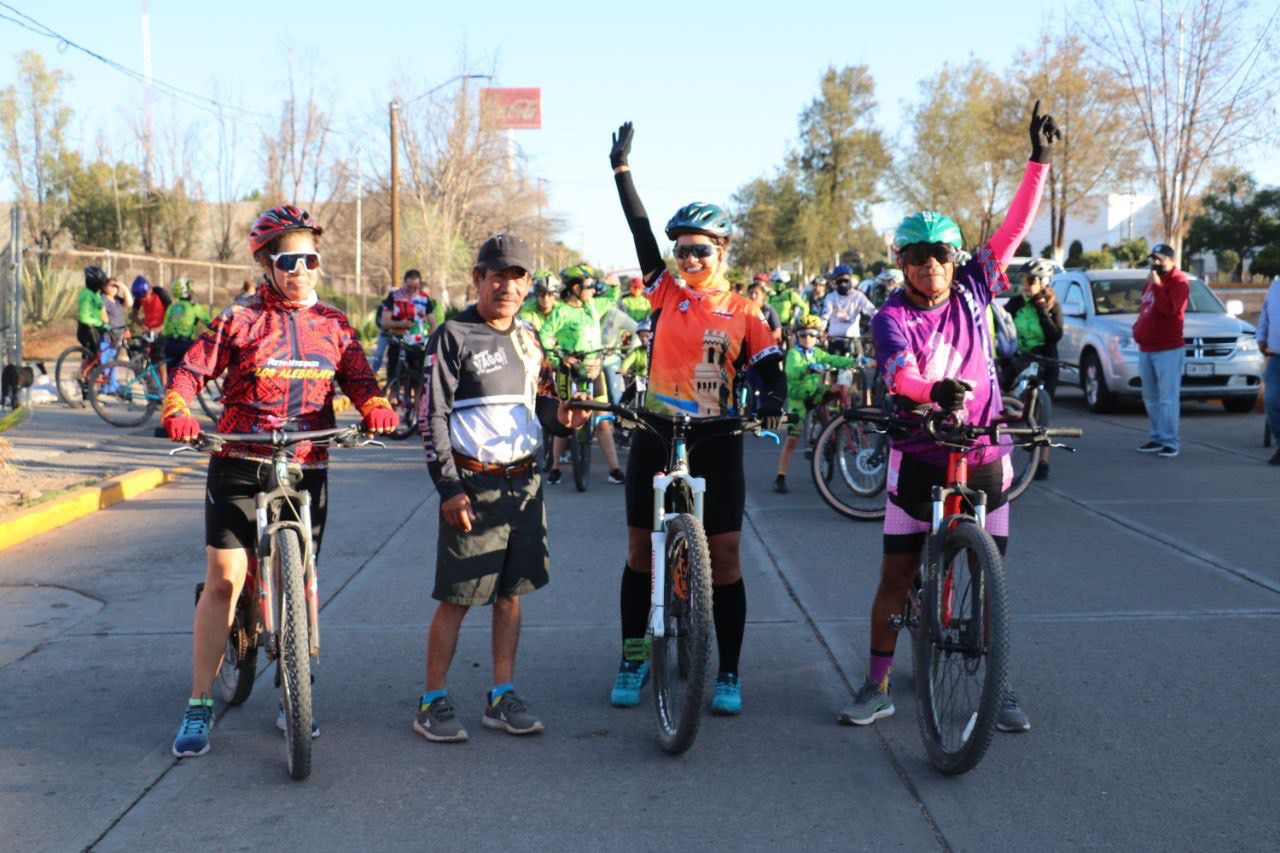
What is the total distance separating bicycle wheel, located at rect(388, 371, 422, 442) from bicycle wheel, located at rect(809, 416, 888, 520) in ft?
22.5

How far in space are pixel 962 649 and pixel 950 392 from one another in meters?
0.87

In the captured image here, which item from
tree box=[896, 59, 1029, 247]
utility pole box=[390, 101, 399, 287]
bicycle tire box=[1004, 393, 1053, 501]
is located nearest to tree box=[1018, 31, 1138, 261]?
tree box=[896, 59, 1029, 247]

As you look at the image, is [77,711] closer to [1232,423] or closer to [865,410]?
[865,410]

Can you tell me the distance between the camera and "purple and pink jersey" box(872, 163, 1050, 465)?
471cm

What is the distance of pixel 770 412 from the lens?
4887 millimetres

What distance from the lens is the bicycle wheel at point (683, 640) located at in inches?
176

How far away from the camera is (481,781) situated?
443 centimetres

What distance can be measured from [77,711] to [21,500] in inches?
209

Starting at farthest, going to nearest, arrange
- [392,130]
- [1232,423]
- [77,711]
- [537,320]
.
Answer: [392,130]
[1232,423]
[537,320]
[77,711]

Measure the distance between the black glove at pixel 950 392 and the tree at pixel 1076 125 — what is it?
1341 inches

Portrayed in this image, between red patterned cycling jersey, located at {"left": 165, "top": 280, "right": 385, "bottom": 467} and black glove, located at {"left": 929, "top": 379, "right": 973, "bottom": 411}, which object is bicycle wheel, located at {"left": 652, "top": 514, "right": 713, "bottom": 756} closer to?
black glove, located at {"left": 929, "top": 379, "right": 973, "bottom": 411}

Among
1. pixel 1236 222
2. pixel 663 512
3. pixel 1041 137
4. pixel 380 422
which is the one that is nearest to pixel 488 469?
pixel 380 422

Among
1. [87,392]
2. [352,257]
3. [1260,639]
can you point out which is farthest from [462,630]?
[352,257]

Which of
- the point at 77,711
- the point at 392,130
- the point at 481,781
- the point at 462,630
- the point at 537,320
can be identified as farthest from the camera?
the point at 392,130
